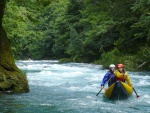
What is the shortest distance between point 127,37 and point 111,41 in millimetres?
6960

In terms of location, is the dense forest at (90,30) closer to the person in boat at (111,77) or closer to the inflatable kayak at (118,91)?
the person in boat at (111,77)

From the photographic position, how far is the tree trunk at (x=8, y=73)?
10.8 m

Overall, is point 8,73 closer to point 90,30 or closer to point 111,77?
point 111,77

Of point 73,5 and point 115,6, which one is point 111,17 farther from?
point 73,5

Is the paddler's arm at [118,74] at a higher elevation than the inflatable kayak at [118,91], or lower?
higher

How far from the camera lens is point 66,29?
155 ft

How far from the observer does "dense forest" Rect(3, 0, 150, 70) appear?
15.6 m

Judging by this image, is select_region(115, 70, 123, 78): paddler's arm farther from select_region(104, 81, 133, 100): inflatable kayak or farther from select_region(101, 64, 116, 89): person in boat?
select_region(104, 81, 133, 100): inflatable kayak

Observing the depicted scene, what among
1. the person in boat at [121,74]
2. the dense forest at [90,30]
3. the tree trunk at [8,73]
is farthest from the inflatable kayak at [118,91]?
the dense forest at [90,30]

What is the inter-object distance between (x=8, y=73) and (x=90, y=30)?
75.3 ft

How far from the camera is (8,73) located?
11078 mm

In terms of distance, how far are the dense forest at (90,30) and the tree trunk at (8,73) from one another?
1.81 m

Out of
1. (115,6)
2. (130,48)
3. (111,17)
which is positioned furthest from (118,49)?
(115,6)

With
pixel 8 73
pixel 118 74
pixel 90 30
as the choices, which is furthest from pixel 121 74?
pixel 90 30
